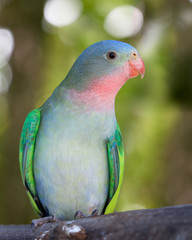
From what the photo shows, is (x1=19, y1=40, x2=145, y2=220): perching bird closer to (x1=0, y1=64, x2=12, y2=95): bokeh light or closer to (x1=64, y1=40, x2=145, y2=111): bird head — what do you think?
(x1=64, y1=40, x2=145, y2=111): bird head

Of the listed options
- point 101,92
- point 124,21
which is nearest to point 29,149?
point 101,92

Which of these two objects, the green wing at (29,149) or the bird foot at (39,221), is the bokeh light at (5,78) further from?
the bird foot at (39,221)

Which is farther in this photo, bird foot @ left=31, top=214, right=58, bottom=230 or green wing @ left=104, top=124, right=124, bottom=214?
green wing @ left=104, top=124, right=124, bottom=214

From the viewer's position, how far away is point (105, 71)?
222 cm

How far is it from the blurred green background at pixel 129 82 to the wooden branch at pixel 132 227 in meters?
3.10

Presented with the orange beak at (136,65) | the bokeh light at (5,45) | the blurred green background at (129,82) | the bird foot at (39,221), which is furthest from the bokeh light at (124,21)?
the bird foot at (39,221)

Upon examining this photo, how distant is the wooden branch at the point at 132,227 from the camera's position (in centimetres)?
136

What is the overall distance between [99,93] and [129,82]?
3.00 metres

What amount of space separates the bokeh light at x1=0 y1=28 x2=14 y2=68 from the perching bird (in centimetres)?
312

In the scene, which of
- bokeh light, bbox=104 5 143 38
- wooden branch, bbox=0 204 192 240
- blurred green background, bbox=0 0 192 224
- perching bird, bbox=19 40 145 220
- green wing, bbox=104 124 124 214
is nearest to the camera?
wooden branch, bbox=0 204 192 240

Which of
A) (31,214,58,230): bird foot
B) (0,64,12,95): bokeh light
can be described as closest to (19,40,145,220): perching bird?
(31,214,58,230): bird foot

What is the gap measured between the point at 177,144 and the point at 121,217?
11.1ft

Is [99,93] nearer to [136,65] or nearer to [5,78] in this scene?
[136,65]

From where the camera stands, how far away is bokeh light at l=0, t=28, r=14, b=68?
203 inches
